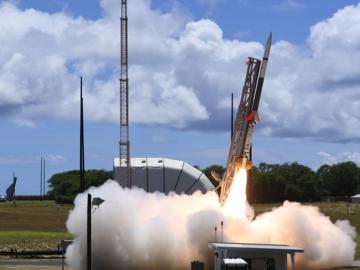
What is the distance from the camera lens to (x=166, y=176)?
3031 inches

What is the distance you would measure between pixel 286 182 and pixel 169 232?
94.2 m

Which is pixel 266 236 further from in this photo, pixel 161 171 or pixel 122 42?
pixel 122 42

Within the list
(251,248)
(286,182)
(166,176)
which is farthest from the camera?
(286,182)

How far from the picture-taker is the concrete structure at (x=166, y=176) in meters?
75.6

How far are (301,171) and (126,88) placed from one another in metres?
65.4

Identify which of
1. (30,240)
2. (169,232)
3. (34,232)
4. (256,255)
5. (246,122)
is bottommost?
(256,255)

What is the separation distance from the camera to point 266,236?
4409 cm

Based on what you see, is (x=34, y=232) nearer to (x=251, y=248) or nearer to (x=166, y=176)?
(x=166, y=176)

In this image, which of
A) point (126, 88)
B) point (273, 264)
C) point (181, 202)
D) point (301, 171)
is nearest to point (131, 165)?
point (126, 88)

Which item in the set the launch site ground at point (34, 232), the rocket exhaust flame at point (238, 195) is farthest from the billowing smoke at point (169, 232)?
the launch site ground at point (34, 232)

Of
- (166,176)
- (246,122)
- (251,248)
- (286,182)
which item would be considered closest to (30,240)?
(166,176)

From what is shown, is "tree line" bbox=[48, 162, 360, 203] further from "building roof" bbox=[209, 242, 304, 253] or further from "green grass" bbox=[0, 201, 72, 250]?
"building roof" bbox=[209, 242, 304, 253]

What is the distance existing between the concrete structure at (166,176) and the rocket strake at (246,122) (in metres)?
28.3

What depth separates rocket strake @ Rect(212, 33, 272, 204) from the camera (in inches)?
1763
